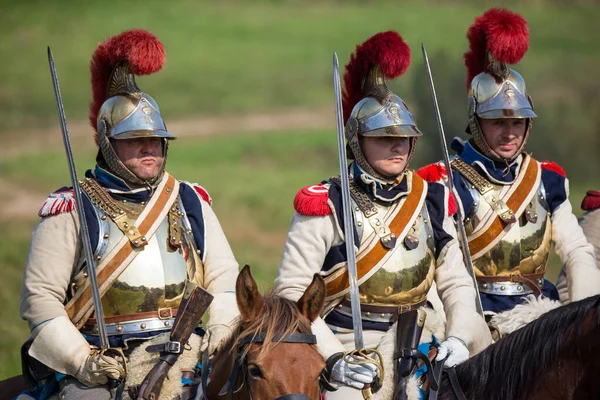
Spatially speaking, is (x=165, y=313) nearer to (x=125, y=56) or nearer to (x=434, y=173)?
(x=125, y=56)

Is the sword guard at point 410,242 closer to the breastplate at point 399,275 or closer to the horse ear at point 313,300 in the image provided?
the breastplate at point 399,275

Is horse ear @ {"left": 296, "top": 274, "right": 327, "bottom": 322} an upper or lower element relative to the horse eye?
upper

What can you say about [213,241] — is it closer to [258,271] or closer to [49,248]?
[49,248]

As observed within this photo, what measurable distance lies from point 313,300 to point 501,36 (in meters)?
3.70

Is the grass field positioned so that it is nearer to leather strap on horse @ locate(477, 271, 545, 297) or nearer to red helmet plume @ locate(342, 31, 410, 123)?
leather strap on horse @ locate(477, 271, 545, 297)

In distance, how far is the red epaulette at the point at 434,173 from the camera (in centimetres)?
900

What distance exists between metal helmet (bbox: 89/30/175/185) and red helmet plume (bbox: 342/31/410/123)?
126cm

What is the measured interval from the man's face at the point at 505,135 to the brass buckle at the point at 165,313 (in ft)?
9.99

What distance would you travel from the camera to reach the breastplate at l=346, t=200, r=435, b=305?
749 cm

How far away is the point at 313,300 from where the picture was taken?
6086 millimetres

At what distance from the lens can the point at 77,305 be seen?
7.35 m

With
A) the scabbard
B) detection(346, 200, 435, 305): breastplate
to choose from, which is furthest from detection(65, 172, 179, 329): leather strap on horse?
the scabbard

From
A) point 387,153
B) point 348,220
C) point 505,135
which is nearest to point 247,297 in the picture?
point 348,220

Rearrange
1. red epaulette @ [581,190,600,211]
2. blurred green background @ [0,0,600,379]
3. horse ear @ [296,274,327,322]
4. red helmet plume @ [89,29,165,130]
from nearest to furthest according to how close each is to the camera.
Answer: horse ear @ [296,274,327,322], red helmet plume @ [89,29,165,130], red epaulette @ [581,190,600,211], blurred green background @ [0,0,600,379]
